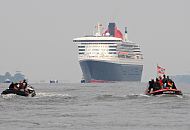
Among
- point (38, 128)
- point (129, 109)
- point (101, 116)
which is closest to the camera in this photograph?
point (38, 128)

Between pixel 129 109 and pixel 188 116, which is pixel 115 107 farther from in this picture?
pixel 188 116

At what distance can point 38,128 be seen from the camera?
1524 inches

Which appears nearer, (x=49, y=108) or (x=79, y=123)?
(x=79, y=123)

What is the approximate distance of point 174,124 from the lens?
40.8 meters

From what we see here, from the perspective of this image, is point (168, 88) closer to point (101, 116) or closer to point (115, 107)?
point (115, 107)

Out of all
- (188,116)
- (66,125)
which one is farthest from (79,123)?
(188,116)

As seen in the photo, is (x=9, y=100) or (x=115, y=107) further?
(x=9, y=100)

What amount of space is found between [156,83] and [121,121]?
27.1 meters

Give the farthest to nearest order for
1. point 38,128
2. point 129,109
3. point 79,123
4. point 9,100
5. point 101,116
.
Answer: point 9,100
point 129,109
point 101,116
point 79,123
point 38,128

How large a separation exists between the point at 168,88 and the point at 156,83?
1.25 m

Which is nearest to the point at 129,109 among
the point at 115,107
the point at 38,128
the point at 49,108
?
the point at 115,107

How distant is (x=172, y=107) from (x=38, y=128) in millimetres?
17888

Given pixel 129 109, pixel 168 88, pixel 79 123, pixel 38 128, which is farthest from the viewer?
pixel 168 88

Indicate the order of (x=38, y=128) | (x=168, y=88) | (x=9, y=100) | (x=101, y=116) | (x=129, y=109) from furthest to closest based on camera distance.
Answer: (x=168, y=88), (x=9, y=100), (x=129, y=109), (x=101, y=116), (x=38, y=128)
